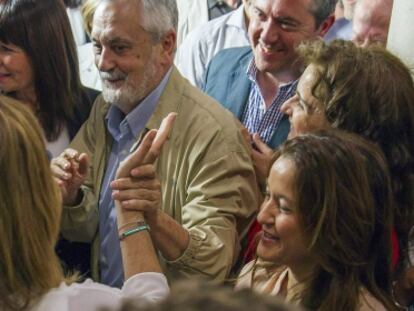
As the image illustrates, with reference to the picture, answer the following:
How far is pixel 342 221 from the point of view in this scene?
Answer: 2090 millimetres

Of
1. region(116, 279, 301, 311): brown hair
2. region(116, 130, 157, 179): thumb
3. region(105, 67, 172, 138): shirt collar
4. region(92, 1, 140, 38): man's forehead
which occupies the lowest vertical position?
region(105, 67, 172, 138): shirt collar

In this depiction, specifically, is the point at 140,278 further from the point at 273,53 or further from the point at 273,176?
the point at 273,53

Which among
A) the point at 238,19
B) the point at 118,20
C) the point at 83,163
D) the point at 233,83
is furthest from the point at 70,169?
the point at 238,19

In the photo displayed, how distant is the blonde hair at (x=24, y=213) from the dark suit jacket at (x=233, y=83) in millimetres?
1325

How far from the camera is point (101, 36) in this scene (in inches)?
116

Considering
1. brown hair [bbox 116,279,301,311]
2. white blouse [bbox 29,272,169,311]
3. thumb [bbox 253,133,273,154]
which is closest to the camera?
brown hair [bbox 116,279,301,311]

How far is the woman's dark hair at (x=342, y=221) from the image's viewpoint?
2084mm

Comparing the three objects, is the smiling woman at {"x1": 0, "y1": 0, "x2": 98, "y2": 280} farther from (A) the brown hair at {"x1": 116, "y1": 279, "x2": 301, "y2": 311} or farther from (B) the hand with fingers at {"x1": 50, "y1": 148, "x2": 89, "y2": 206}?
(A) the brown hair at {"x1": 116, "y1": 279, "x2": 301, "y2": 311}

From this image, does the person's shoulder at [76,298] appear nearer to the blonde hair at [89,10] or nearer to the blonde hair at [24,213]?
the blonde hair at [24,213]

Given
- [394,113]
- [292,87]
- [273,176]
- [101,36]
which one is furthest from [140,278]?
[292,87]

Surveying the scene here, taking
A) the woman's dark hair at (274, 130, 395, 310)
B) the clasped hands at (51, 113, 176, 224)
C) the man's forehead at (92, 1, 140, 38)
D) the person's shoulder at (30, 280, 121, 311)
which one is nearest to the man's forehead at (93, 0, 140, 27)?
the man's forehead at (92, 1, 140, 38)

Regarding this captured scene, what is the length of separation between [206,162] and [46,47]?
832mm

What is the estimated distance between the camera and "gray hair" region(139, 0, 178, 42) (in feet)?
9.60

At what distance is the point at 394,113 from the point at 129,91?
864 mm
